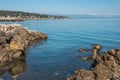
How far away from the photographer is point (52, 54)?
2505 inches

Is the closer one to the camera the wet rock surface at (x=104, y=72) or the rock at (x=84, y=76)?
the rock at (x=84, y=76)

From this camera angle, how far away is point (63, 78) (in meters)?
41.0

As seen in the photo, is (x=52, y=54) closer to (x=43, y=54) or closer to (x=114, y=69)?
(x=43, y=54)

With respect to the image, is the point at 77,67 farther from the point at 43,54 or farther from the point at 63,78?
the point at 43,54

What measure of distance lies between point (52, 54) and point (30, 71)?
17.9 meters

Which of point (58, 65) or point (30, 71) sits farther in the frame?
point (58, 65)

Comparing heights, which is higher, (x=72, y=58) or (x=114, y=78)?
(x=114, y=78)

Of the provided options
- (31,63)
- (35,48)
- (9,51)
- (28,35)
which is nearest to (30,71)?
(31,63)

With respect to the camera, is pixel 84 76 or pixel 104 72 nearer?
pixel 84 76

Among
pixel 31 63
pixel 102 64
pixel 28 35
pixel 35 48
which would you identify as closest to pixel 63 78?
pixel 102 64

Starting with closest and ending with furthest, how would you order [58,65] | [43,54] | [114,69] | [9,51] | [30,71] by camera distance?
1. [114,69]
2. [30,71]
3. [58,65]
4. [9,51]
5. [43,54]

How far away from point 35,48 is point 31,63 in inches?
752

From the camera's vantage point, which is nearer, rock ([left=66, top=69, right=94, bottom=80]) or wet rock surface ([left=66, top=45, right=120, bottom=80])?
rock ([left=66, top=69, right=94, bottom=80])

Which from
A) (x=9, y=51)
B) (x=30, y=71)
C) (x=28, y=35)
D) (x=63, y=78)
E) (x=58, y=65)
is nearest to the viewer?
(x=63, y=78)
